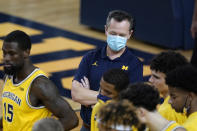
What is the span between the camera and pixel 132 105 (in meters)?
3.08

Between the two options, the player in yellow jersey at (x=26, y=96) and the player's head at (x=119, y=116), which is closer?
the player's head at (x=119, y=116)

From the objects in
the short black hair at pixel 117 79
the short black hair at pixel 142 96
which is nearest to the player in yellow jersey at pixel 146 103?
the short black hair at pixel 142 96

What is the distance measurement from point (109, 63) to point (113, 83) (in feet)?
2.42

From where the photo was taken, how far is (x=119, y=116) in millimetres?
2934

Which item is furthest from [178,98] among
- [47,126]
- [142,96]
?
[47,126]

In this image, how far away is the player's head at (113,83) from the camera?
3852mm

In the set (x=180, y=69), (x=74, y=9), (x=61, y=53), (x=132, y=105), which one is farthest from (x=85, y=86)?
(x=74, y=9)

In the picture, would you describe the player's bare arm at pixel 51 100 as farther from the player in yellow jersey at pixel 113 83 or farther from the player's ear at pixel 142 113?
the player's ear at pixel 142 113

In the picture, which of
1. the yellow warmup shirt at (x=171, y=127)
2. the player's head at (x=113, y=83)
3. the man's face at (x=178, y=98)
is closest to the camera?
the yellow warmup shirt at (x=171, y=127)

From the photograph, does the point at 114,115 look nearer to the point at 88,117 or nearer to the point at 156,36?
the point at 88,117

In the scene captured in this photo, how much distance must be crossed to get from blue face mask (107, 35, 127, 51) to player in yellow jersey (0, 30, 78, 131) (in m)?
0.59

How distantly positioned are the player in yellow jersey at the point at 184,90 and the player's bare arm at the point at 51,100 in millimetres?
1077

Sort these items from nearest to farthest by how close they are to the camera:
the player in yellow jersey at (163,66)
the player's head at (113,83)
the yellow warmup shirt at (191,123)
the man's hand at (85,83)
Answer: the yellow warmup shirt at (191,123) < the player's head at (113,83) < the player in yellow jersey at (163,66) < the man's hand at (85,83)

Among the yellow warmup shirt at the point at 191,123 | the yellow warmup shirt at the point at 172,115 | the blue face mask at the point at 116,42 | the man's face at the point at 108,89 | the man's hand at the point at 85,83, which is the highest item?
the blue face mask at the point at 116,42
